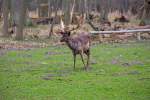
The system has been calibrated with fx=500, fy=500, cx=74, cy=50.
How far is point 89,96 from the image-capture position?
11164 millimetres

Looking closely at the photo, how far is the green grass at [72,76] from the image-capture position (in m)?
11.4

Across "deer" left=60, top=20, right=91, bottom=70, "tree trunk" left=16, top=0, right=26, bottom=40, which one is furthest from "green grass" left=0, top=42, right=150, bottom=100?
"tree trunk" left=16, top=0, right=26, bottom=40

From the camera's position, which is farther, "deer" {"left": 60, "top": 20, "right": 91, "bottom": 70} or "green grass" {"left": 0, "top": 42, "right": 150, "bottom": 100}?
"deer" {"left": 60, "top": 20, "right": 91, "bottom": 70}

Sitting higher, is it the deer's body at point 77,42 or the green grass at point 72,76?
the deer's body at point 77,42

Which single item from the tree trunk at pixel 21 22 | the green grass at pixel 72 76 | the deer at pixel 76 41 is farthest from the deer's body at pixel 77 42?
the tree trunk at pixel 21 22

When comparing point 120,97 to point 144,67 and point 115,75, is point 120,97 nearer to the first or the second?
point 115,75

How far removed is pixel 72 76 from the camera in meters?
14.1

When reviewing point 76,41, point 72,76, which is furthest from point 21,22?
point 72,76

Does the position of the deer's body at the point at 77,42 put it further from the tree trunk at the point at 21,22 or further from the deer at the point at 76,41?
the tree trunk at the point at 21,22

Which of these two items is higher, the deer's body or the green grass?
the deer's body

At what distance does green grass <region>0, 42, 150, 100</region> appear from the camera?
448 inches

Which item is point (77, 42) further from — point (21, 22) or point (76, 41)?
point (21, 22)

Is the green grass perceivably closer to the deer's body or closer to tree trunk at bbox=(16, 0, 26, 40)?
the deer's body

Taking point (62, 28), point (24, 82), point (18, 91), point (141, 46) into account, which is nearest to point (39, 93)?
point (18, 91)
